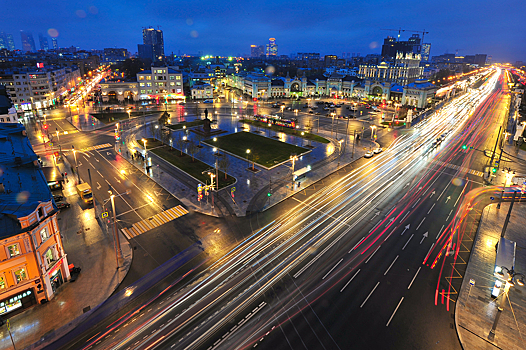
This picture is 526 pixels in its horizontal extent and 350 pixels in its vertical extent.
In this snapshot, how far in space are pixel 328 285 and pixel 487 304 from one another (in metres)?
16.3

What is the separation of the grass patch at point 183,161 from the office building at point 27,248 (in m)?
27.5

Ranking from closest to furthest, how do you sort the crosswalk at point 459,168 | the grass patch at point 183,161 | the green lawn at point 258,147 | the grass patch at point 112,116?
the grass patch at point 183,161 → the crosswalk at point 459,168 → the green lawn at point 258,147 → the grass patch at point 112,116

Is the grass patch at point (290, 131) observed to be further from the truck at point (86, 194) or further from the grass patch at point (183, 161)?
the truck at point (86, 194)

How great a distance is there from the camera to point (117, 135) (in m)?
81.3

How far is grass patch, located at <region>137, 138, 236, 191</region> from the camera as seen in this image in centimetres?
5522

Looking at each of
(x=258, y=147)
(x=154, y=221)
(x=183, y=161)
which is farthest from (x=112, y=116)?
(x=154, y=221)

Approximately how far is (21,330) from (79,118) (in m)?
96.3

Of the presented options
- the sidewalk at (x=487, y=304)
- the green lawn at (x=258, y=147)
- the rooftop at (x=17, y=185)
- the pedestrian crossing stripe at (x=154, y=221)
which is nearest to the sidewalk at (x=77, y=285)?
the pedestrian crossing stripe at (x=154, y=221)

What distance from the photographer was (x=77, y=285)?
30484mm

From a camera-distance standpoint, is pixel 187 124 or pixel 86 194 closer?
pixel 86 194

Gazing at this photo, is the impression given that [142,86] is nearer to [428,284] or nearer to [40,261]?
[40,261]

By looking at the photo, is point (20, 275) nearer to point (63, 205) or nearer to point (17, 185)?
point (17, 185)

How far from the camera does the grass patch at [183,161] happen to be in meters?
55.2

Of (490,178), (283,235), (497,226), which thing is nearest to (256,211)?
(283,235)
